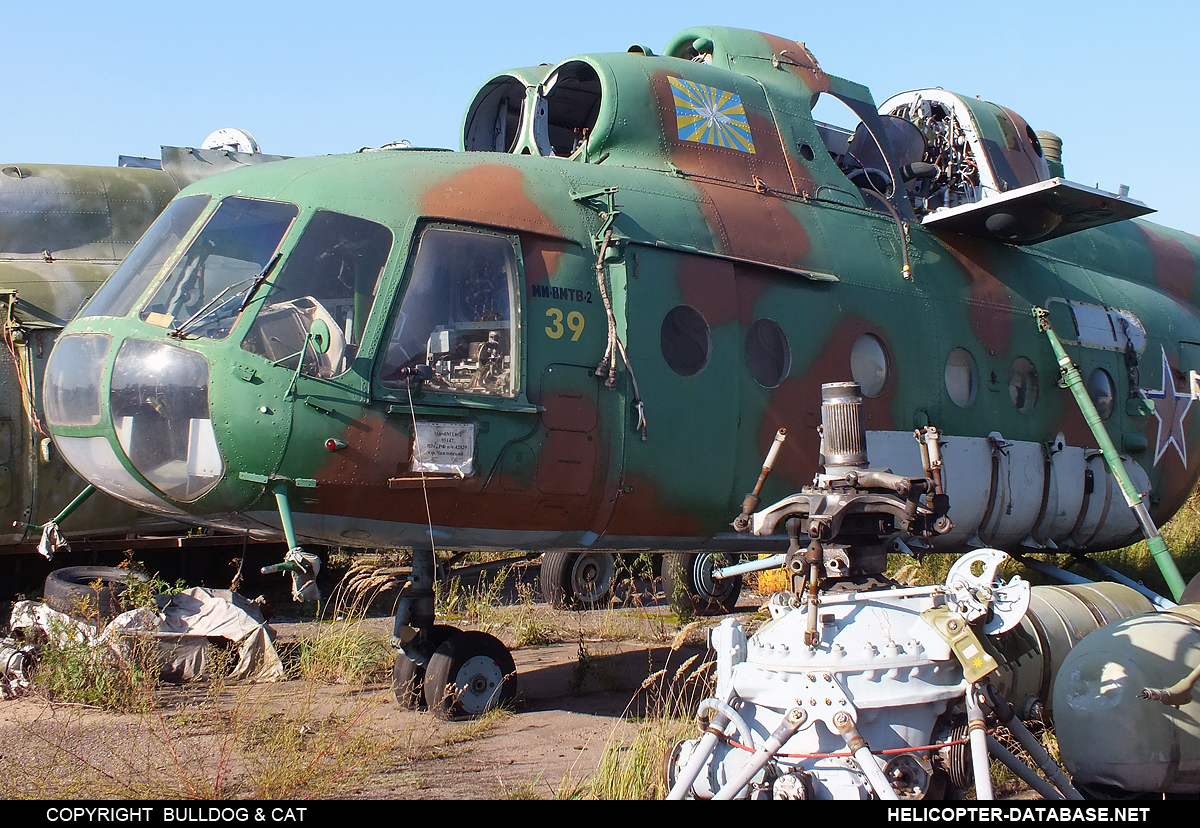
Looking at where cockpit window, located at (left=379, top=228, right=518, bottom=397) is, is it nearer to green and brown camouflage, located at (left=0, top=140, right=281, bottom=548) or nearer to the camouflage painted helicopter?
the camouflage painted helicopter

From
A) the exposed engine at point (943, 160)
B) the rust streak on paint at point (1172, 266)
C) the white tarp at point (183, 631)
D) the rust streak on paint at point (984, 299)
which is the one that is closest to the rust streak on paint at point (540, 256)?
the rust streak on paint at point (984, 299)

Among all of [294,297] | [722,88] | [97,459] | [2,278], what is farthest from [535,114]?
[2,278]

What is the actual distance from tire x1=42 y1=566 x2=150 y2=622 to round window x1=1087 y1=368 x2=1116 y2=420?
7670 mm

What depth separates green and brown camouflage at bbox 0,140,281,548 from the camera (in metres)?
9.19

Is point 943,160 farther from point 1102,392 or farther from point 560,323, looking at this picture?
point 560,323

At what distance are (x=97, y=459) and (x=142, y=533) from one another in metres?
5.66

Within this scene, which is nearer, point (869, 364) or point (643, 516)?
point (643, 516)

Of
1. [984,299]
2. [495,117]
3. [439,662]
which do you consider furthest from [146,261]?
→ [984,299]

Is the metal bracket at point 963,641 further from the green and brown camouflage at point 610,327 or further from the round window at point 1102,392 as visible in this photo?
the round window at point 1102,392

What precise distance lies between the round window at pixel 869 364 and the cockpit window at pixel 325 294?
323 cm

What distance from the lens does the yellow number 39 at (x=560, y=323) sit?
5617 mm

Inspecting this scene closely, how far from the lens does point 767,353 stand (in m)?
6.43

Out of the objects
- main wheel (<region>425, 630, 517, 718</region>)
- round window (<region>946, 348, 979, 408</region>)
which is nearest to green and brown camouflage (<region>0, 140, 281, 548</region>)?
main wheel (<region>425, 630, 517, 718</region>)

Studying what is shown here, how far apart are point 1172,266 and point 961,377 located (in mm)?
3830
